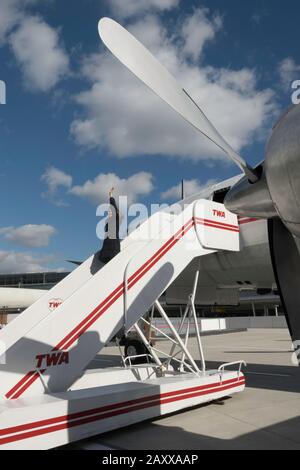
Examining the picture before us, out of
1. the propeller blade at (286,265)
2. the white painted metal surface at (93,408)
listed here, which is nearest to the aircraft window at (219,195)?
the white painted metal surface at (93,408)

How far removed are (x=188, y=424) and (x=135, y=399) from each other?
1.05 meters

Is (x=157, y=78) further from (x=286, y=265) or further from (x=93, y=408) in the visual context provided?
(x=93, y=408)

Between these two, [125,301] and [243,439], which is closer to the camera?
[243,439]

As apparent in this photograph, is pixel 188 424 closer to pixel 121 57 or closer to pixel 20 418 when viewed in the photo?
pixel 20 418

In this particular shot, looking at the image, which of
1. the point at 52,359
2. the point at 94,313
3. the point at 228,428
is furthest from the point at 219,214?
the point at 52,359

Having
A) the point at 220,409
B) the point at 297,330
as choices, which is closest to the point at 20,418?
the point at 297,330

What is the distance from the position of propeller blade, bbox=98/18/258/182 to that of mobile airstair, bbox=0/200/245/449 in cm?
389

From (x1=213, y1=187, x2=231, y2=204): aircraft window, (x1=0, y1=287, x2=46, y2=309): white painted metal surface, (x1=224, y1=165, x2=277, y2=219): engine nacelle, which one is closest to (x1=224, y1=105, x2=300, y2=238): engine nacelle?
(x1=224, y1=165, x2=277, y2=219): engine nacelle

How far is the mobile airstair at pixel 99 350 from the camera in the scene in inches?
226

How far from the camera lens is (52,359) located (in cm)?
645

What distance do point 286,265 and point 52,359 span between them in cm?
396

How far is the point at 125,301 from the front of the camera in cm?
745

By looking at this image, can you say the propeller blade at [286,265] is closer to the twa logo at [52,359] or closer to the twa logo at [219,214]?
the twa logo at [52,359]

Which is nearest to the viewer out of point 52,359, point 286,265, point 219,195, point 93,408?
point 286,265
